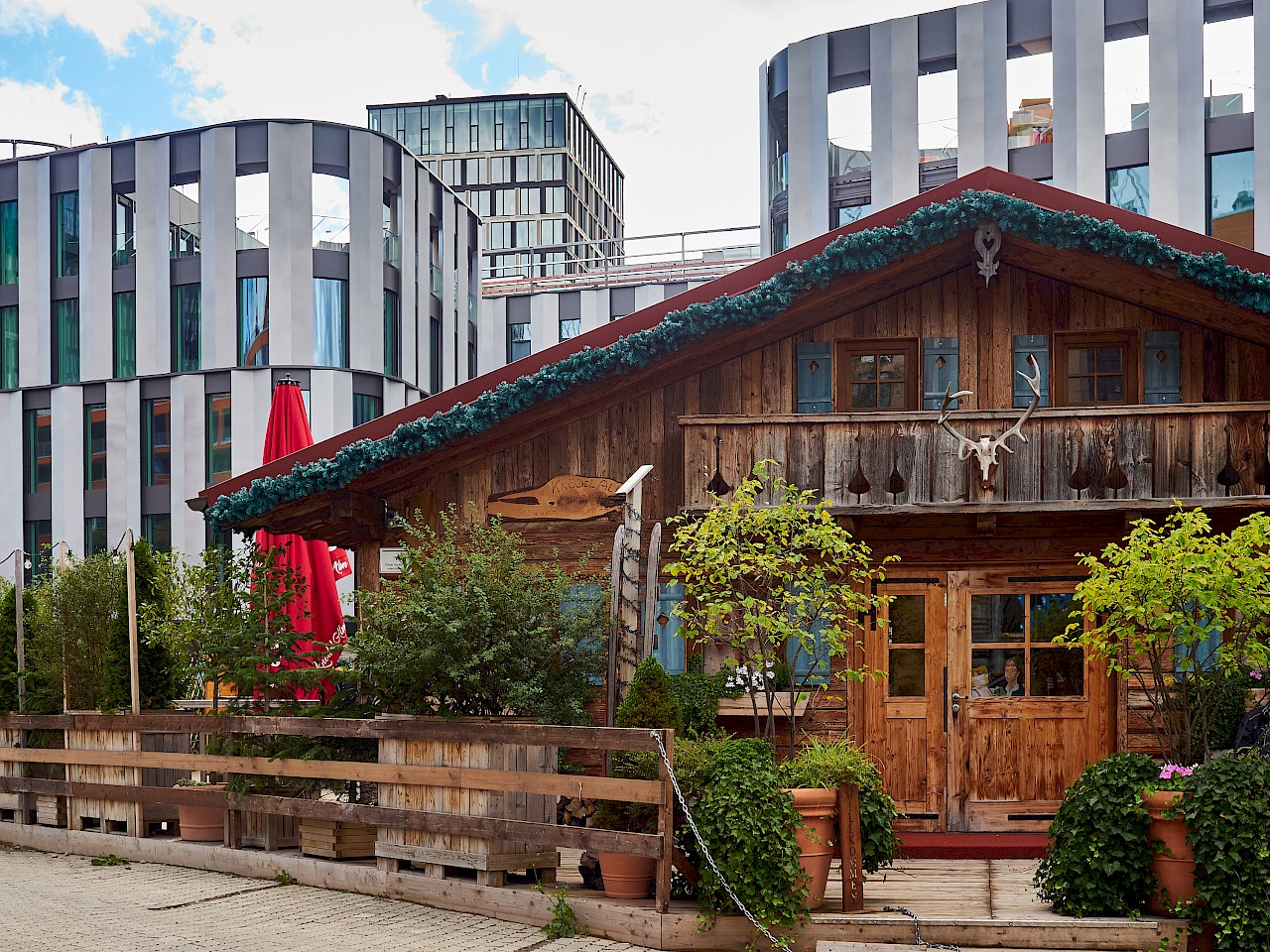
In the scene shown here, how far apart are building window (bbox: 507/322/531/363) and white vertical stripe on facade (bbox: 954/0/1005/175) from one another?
1690 cm

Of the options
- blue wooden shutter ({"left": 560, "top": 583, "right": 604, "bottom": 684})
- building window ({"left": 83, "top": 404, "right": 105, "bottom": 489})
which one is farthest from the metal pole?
building window ({"left": 83, "top": 404, "right": 105, "bottom": 489})

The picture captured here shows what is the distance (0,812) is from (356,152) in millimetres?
23641

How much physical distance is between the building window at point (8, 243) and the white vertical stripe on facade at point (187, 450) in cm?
602

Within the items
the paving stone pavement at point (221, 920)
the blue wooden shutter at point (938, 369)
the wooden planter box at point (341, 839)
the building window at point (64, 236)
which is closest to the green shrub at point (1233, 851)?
the paving stone pavement at point (221, 920)

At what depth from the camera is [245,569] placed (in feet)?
41.9

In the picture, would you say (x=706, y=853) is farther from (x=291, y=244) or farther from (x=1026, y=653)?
(x=291, y=244)

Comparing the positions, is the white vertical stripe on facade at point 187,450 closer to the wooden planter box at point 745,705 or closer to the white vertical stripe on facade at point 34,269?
the white vertical stripe on facade at point 34,269

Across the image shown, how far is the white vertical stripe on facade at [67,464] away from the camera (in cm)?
3578

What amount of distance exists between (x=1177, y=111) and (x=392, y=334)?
20.3 metres

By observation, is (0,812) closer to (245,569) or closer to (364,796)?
(245,569)

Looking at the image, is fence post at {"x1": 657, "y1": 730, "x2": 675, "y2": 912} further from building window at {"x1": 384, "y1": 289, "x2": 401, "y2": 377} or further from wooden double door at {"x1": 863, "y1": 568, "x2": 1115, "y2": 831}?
building window at {"x1": 384, "y1": 289, "x2": 401, "y2": 377}

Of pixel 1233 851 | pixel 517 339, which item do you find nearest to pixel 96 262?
pixel 517 339

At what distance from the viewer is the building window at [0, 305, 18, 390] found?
37.2 m

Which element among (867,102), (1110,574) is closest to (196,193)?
(867,102)
